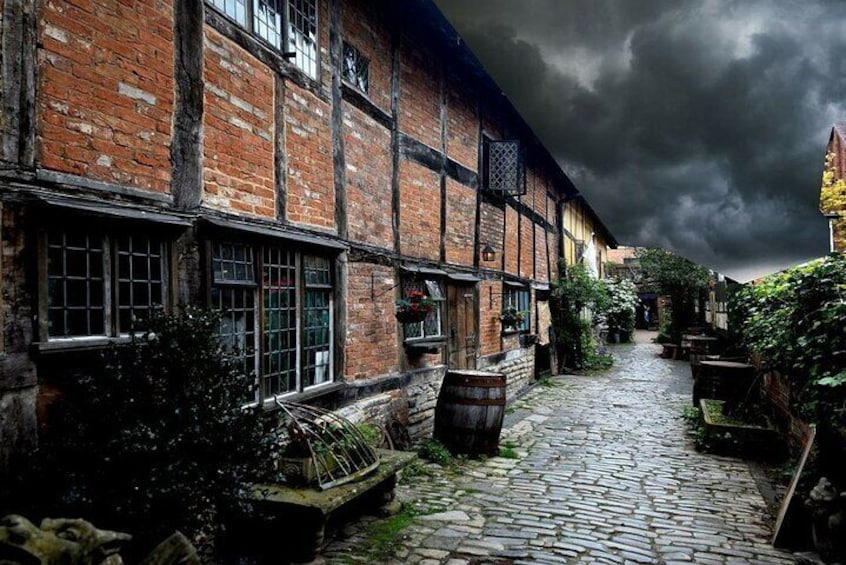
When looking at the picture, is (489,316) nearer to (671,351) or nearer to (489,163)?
(489,163)

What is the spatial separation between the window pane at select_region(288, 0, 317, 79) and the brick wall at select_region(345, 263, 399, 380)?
7.47 ft

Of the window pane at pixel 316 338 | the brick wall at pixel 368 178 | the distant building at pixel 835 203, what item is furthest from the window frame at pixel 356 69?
the distant building at pixel 835 203

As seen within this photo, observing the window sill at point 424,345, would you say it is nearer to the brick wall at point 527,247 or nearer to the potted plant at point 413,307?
the potted plant at point 413,307

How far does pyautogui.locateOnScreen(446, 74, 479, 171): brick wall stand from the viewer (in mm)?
9867

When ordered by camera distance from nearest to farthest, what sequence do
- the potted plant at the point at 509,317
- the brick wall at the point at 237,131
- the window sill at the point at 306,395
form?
the brick wall at the point at 237,131, the window sill at the point at 306,395, the potted plant at the point at 509,317

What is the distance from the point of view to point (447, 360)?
972 cm

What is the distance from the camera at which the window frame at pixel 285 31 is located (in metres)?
4.93

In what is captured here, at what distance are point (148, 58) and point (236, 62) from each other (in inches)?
37.6

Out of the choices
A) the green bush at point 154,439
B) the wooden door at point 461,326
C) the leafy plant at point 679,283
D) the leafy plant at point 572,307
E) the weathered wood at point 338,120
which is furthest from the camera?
the leafy plant at point 679,283

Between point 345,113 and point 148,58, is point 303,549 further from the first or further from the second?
point 345,113

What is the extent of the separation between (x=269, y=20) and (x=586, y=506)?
18.7ft

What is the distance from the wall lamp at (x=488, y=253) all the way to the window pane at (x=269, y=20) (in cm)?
627

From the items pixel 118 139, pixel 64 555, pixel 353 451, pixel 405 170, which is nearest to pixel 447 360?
pixel 405 170

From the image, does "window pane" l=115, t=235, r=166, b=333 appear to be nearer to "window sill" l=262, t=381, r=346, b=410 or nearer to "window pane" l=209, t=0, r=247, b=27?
"window sill" l=262, t=381, r=346, b=410
